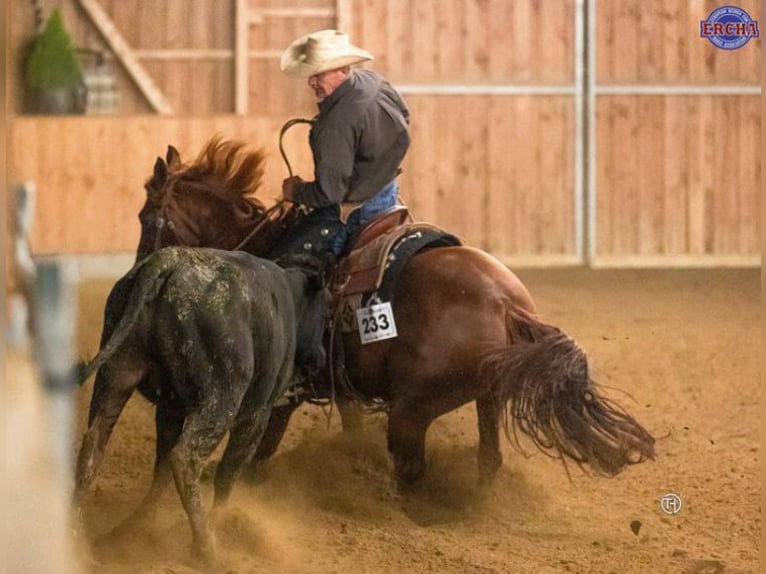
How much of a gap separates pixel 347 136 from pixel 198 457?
1.55 meters

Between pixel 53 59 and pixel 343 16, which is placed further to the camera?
pixel 343 16

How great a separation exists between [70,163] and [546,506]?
3.55 m

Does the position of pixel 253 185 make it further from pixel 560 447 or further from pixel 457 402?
pixel 560 447

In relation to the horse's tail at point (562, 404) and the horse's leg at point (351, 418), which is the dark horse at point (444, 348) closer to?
the horse's tail at point (562, 404)

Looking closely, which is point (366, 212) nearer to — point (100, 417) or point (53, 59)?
point (100, 417)

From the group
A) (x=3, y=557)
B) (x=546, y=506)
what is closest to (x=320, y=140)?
(x=546, y=506)

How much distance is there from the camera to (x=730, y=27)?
5.78m

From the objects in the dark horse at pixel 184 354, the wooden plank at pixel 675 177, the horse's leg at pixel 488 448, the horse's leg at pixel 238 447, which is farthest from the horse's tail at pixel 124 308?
the wooden plank at pixel 675 177

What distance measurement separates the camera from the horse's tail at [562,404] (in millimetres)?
4441

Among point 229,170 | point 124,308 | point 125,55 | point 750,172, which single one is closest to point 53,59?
point 125,55

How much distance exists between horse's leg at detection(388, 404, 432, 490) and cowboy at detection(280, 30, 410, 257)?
2.33 ft

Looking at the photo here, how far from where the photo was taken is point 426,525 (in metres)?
4.68

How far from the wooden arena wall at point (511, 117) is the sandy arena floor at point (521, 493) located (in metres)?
0.94

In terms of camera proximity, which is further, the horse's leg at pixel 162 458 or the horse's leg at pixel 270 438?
the horse's leg at pixel 270 438
